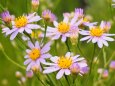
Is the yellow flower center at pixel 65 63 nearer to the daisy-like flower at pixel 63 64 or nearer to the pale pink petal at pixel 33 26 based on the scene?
the daisy-like flower at pixel 63 64

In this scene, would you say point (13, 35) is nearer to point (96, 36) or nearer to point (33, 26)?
point (33, 26)

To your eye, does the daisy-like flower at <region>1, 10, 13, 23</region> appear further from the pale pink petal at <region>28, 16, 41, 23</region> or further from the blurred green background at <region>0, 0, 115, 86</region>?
the blurred green background at <region>0, 0, 115, 86</region>

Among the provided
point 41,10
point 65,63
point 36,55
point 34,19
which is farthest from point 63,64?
point 41,10

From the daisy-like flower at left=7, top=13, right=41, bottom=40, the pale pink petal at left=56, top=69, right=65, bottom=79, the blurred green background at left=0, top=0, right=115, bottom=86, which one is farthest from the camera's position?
the blurred green background at left=0, top=0, right=115, bottom=86

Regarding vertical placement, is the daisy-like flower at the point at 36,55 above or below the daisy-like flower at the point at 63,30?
below

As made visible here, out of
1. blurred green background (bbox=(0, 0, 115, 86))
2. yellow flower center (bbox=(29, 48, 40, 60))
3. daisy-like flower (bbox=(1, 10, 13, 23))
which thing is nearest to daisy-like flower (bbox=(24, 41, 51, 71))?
yellow flower center (bbox=(29, 48, 40, 60))

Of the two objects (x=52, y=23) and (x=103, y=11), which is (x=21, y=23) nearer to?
(x=52, y=23)

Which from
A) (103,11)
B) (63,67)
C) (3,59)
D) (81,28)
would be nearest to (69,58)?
(63,67)

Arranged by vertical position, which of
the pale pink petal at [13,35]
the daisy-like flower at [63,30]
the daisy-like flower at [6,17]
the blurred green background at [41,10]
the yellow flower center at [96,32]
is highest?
the daisy-like flower at [6,17]

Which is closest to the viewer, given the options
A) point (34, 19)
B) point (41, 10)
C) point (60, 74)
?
point (60, 74)

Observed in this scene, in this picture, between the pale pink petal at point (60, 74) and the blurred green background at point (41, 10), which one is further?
the blurred green background at point (41, 10)

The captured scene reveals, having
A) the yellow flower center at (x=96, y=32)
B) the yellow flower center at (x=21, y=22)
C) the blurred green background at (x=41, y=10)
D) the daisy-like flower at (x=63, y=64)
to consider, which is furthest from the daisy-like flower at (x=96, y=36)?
the blurred green background at (x=41, y=10)

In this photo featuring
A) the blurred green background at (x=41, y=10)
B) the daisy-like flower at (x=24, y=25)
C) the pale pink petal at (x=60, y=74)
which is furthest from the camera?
the blurred green background at (x=41, y=10)
